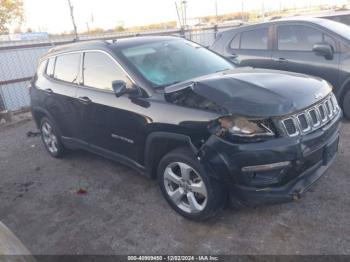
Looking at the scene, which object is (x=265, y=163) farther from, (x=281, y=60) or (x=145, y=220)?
(x=281, y=60)

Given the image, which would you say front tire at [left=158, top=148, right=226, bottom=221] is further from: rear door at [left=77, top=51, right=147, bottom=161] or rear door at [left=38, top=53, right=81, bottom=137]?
rear door at [left=38, top=53, right=81, bottom=137]

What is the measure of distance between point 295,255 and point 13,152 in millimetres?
5295

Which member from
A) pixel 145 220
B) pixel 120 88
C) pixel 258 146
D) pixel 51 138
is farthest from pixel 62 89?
Result: pixel 258 146

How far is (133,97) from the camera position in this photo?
3592mm

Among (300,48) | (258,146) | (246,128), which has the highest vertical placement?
(300,48)

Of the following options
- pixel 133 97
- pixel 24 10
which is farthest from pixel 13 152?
pixel 24 10

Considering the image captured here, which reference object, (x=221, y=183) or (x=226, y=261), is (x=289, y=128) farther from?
(x=226, y=261)

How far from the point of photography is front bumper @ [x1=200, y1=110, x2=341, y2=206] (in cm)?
272

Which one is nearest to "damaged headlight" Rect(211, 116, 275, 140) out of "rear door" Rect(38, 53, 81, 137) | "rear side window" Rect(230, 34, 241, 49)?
"rear door" Rect(38, 53, 81, 137)

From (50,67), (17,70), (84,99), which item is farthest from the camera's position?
(17,70)

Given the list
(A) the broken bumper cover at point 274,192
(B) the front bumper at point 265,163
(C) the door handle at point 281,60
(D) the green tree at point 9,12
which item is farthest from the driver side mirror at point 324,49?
(D) the green tree at point 9,12

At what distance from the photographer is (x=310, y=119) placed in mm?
2930

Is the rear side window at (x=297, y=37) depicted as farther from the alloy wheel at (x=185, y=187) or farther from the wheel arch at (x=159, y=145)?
the alloy wheel at (x=185, y=187)

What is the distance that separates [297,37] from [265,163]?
152 inches
